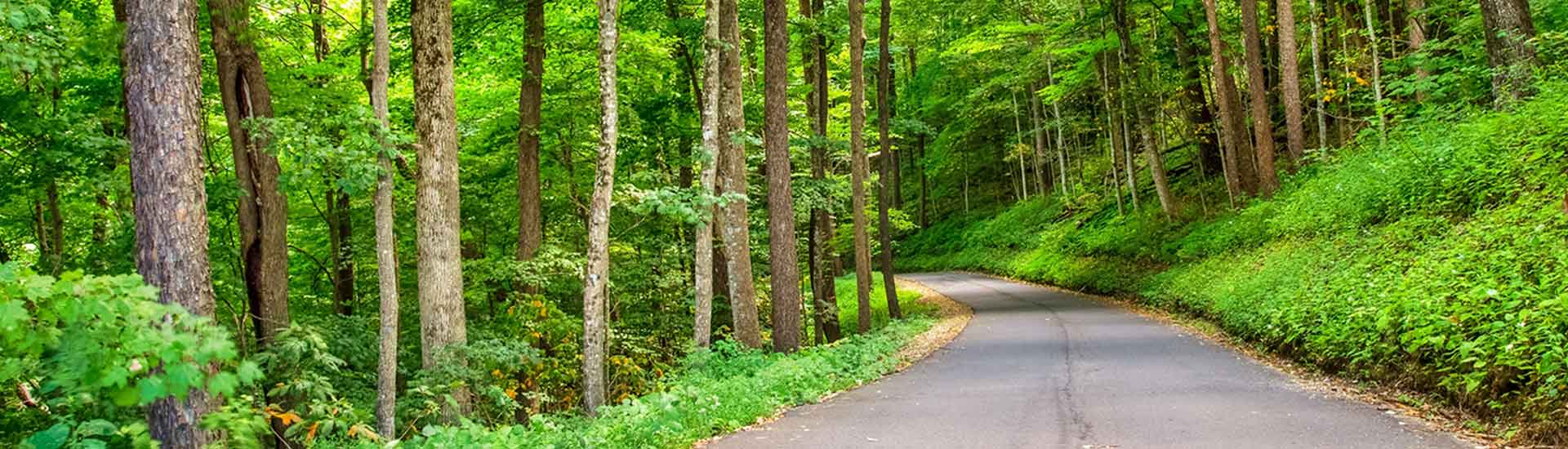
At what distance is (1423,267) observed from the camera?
1102cm

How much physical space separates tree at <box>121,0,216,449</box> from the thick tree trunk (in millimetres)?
20675

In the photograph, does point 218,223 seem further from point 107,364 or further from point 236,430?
point 107,364

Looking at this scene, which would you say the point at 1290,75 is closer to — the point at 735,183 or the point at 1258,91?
the point at 1258,91

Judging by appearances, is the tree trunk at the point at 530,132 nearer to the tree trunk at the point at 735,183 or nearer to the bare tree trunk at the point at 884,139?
the tree trunk at the point at 735,183

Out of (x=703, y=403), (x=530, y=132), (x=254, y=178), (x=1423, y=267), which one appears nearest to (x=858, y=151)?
(x=530, y=132)

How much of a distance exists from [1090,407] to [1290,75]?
1503cm

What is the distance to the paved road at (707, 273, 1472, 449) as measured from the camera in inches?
314

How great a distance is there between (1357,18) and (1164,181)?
252 inches

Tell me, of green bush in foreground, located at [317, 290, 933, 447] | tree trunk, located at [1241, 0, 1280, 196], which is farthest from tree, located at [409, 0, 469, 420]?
tree trunk, located at [1241, 0, 1280, 196]

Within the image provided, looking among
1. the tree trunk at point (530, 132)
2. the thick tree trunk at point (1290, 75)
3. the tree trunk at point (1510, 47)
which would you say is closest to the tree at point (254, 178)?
the tree trunk at point (530, 132)

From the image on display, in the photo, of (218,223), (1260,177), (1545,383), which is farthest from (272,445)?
(1260,177)

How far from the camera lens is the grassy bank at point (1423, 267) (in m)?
7.76

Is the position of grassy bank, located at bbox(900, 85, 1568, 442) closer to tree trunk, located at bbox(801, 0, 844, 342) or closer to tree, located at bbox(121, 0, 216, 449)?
tree trunk, located at bbox(801, 0, 844, 342)

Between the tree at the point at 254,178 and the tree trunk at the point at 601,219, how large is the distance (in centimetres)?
357
